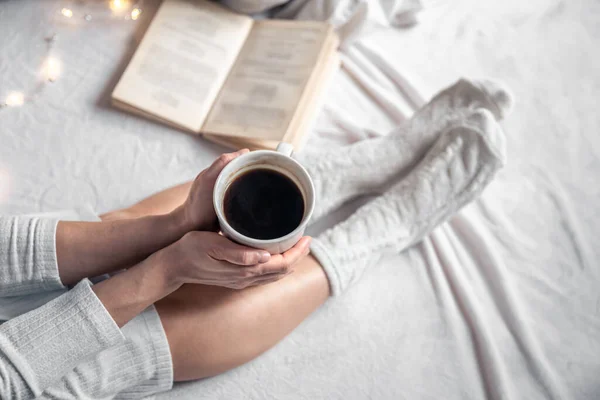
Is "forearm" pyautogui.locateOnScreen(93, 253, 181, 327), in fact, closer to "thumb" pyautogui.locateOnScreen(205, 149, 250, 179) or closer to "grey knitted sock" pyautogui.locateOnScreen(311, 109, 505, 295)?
"thumb" pyautogui.locateOnScreen(205, 149, 250, 179)

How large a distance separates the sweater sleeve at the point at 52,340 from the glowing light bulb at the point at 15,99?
1.75 ft

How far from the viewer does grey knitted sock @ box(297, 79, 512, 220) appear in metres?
0.87

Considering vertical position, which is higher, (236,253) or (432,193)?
(236,253)

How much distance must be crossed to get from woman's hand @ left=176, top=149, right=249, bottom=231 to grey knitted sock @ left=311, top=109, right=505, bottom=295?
0.23 m

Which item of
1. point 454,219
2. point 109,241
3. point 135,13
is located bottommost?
point 454,219

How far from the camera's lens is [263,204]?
558 millimetres

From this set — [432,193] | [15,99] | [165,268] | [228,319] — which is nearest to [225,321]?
[228,319]

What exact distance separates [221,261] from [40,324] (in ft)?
0.74

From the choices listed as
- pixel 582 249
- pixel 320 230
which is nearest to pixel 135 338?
pixel 320 230

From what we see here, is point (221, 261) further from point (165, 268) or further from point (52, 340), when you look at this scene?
point (52, 340)

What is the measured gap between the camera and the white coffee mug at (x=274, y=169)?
517 mm

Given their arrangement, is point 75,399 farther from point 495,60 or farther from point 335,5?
point 495,60

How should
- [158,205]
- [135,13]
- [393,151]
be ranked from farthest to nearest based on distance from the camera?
1. [135,13]
2. [393,151]
3. [158,205]

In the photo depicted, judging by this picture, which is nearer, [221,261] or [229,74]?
[221,261]
